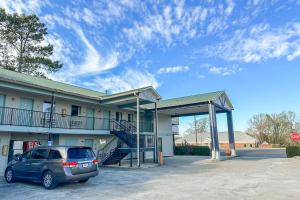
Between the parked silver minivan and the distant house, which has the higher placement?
the distant house

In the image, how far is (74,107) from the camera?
19031 mm

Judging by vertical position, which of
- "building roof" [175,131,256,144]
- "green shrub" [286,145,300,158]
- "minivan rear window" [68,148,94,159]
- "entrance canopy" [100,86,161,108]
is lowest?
"green shrub" [286,145,300,158]

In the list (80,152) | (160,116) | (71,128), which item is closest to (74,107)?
(71,128)

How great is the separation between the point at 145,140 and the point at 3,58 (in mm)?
21564

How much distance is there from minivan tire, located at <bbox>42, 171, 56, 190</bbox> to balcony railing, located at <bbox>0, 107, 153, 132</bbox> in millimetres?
5614

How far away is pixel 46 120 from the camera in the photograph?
52.5ft

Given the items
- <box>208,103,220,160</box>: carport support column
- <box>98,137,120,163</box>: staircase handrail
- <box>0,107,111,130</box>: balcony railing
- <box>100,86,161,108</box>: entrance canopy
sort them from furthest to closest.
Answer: <box>208,103,220,160</box>: carport support column < <box>98,137,120,163</box>: staircase handrail < <box>100,86,161,108</box>: entrance canopy < <box>0,107,111,130</box>: balcony railing

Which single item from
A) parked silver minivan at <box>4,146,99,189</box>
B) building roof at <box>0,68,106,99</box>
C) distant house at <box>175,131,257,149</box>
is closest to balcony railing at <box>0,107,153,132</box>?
building roof at <box>0,68,106,99</box>

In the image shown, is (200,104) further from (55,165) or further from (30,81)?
(55,165)

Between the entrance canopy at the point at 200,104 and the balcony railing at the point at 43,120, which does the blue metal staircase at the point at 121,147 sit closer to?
the balcony railing at the point at 43,120

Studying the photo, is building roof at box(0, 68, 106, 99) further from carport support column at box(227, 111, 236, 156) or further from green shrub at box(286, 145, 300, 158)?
green shrub at box(286, 145, 300, 158)

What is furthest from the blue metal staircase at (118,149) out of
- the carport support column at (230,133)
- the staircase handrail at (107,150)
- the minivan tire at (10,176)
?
the carport support column at (230,133)

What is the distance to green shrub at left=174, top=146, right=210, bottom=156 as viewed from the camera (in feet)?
102

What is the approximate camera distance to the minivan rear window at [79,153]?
9435mm
